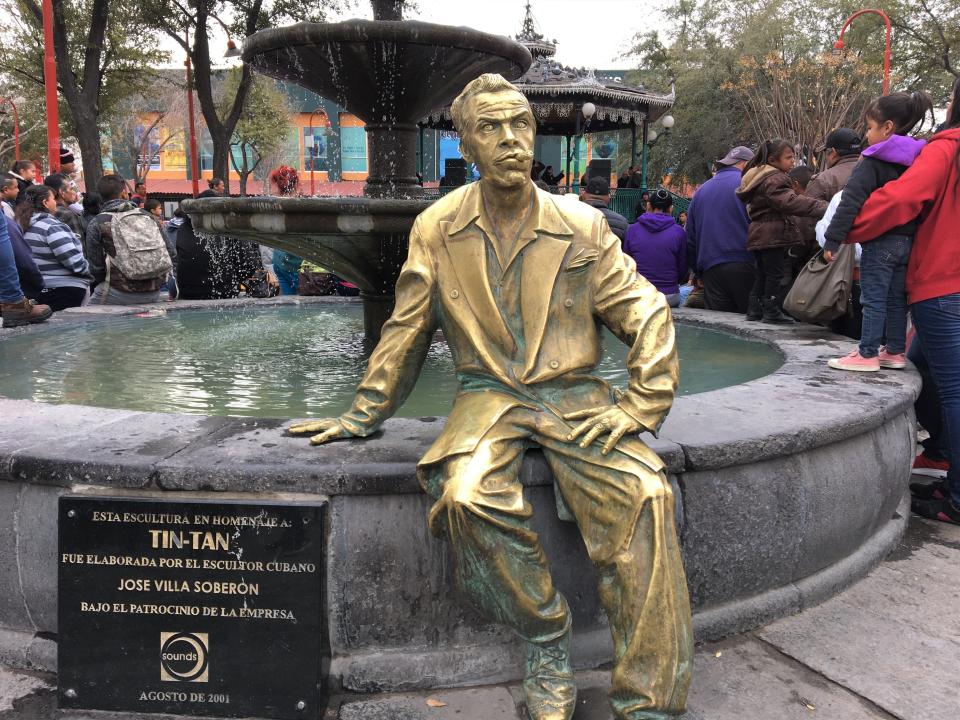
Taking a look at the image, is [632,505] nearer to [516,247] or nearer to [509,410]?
[509,410]

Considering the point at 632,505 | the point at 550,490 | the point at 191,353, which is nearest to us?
the point at 632,505

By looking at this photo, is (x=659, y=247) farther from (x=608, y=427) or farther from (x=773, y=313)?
(x=608, y=427)

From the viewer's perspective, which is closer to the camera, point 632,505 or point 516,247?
point 632,505

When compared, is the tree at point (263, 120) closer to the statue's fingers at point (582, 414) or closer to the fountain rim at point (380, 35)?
the fountain rim at point (380, 35)

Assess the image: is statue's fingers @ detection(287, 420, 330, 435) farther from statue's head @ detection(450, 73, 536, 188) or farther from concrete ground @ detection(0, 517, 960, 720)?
statue's head @ detection(450, 73, 536, 188)

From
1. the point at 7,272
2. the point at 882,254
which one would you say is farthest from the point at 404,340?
the point at 7,272

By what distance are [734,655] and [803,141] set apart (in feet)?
103

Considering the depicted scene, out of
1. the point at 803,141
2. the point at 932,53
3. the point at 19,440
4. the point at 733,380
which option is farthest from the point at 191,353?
the point at 932,53

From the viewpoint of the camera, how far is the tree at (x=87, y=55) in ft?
55.2

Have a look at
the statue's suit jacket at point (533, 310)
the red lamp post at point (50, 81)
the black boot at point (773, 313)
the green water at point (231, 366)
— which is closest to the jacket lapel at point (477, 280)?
the statue's suit jacket at point (533, 310)

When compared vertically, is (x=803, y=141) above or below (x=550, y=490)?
above

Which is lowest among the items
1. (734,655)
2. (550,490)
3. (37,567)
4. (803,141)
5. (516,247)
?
(734,655)

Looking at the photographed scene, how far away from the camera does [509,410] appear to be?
7.61 feet

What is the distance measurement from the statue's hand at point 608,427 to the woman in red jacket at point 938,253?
2.18 meters
